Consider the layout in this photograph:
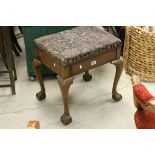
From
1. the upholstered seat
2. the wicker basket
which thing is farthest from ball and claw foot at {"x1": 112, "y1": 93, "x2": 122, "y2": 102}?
the upholstered seat

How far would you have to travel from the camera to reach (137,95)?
1103 millimetres

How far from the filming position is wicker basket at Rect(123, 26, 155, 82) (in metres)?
2.11

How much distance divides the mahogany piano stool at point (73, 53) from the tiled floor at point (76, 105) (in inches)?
5.9

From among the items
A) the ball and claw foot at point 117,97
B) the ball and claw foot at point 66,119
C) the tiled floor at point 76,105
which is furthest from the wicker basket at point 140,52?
the ball and claw foot at point 66,119

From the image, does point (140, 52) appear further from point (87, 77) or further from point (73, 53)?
point (73, 53)

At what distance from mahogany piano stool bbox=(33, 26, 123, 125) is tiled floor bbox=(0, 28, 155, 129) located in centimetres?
15

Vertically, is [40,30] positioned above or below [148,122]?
above

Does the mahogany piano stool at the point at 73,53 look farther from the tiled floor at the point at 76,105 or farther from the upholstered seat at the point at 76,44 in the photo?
the tiled floor at the point at 76,105

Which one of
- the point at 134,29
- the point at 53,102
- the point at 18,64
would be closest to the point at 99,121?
the point at 53,102
